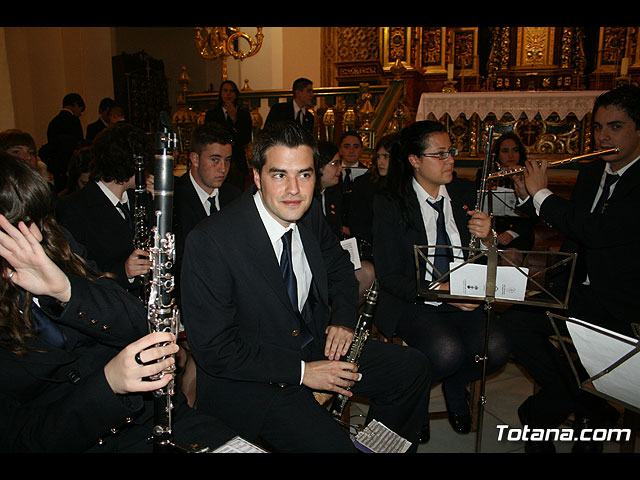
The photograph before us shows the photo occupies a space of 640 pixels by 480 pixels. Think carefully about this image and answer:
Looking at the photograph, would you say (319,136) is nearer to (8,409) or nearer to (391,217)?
(391,217)

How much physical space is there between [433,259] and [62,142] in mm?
5770

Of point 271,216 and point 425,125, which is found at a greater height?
point 425,125

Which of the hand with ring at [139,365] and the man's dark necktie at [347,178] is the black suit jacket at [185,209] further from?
the man's dark necktie at [347,178]

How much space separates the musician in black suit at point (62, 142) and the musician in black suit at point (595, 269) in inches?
237

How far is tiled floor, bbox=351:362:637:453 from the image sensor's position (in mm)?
2967

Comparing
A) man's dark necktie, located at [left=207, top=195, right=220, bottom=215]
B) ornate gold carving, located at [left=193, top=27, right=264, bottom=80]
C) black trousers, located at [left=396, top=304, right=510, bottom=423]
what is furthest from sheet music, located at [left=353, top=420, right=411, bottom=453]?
ornate gold carving, located at [left=193, top=27, right=264, bottom=80]

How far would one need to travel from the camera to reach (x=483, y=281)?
2.34m

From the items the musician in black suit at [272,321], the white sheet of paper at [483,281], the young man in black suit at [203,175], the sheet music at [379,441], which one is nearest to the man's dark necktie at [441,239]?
the white sheet of paper at [483,281]

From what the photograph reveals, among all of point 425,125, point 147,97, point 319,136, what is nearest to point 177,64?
point 147,97

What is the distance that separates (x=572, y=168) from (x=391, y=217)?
6.72 meters

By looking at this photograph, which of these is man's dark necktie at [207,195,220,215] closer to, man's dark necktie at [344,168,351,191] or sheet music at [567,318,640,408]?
man's dark necktie at [344,168,351,191]

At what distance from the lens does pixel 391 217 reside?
10.3 feet

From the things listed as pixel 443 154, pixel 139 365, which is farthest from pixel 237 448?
pixel 443 154

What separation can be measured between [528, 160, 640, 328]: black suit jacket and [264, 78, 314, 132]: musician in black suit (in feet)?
15.9
